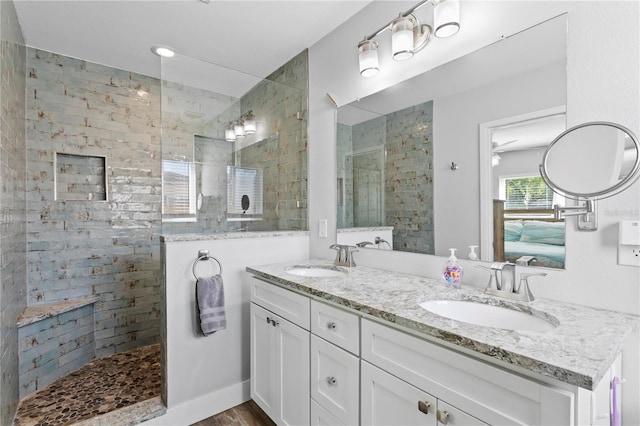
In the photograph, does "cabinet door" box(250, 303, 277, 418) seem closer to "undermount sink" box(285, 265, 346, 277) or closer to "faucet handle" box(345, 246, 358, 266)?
"undermount sink" box(285, 265, 346, 277)

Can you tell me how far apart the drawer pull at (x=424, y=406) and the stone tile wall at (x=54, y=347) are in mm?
2566

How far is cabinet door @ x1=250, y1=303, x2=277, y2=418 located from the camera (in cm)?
172

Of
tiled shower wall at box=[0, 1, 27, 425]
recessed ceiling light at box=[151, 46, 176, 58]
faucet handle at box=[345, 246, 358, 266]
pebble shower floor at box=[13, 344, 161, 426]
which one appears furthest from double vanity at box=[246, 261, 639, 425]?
recessed ceiling light at box=[151, 46, 176, 58]

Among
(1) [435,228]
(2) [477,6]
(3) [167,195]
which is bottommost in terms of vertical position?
(1) [435,228]

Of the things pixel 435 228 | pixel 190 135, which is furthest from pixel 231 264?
pixel 435 228

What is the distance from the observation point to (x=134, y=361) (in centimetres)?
265

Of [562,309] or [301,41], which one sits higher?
[301,41]

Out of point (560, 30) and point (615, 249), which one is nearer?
point (615, 249)

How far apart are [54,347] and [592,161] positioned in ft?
11.2

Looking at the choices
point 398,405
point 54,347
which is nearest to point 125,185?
point 54,347

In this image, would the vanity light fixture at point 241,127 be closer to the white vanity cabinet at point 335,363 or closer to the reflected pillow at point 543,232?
the white vanity cabinet at point 335,363

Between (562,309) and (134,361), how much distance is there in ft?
9.91

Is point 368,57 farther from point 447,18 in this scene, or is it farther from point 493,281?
point 493,281

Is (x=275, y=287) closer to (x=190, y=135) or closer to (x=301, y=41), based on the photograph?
(x=190, y=135)
